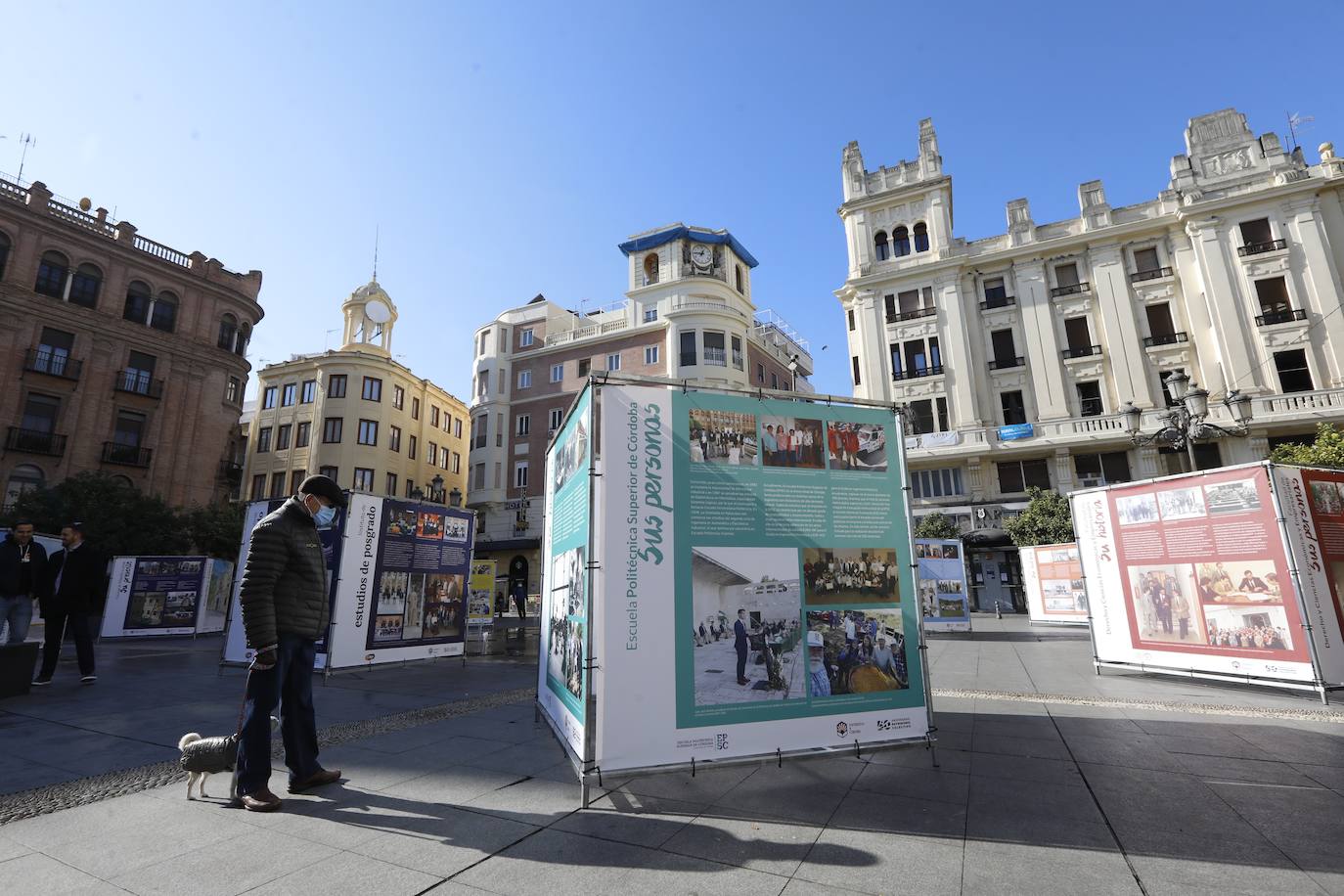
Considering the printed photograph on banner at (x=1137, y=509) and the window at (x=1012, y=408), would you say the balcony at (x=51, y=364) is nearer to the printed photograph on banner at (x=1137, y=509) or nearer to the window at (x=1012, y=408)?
the printed photograph on banner at (x=1137, y=509)

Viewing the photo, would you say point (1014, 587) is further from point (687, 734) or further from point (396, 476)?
point (396, 476)

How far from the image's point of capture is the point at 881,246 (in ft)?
115

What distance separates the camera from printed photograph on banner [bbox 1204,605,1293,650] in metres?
7.44

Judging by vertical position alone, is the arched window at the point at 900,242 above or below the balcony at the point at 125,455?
above

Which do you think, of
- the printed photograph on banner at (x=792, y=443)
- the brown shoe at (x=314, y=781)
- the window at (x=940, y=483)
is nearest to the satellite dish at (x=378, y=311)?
the window at (x=940, y=483)

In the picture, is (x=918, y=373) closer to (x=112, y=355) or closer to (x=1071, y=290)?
(x=1071, y=290)

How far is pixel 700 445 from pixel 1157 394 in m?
33.5

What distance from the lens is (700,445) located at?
4.59 meters

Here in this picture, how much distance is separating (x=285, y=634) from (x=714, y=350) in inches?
1282

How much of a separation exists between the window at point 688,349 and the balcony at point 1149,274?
887 inches

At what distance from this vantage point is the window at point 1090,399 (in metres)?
29.8

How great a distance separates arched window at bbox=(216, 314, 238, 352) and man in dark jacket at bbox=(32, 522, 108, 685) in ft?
104

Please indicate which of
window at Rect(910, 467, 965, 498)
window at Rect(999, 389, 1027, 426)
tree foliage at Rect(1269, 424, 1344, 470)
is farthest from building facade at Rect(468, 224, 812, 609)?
tree foliage at Rect(1269, 424, 1344, 470)

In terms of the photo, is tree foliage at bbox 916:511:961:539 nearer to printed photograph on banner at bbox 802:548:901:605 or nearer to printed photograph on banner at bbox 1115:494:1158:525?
printed photograph on banner at bbox 1115:494:1158:525
